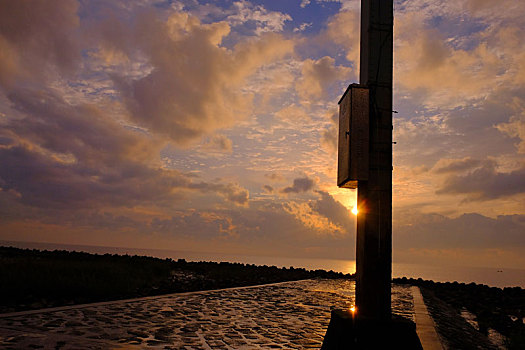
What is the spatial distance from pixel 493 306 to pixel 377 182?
1390cm

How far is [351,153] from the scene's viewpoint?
4918 mm

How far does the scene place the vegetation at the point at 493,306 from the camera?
424 inches

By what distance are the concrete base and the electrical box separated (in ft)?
5.31

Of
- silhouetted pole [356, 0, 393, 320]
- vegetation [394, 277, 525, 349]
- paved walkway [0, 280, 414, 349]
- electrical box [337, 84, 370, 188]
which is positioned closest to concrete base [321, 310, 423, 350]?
silhouetted pole [356, 0, 393, 320]

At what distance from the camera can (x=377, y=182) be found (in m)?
4.96

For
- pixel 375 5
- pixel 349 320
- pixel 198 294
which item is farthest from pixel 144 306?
pixel 375 5

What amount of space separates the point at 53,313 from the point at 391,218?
696 cm

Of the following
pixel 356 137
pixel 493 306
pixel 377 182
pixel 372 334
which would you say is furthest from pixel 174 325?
pixel 493 306

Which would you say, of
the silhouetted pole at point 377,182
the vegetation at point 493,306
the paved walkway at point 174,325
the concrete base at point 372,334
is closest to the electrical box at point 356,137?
the silhouetted pole at point 377,182

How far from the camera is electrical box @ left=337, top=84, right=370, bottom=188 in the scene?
489 cm

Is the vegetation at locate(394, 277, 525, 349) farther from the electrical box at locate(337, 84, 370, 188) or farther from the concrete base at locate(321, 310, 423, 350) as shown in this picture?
the electrical box at locate(337, 84, 370, 188)

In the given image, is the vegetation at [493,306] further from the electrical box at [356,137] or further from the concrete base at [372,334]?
the electrical box at [356,137]

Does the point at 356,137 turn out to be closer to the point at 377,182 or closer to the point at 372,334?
the point at 377,182

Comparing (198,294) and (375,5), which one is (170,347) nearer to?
(375,5)
